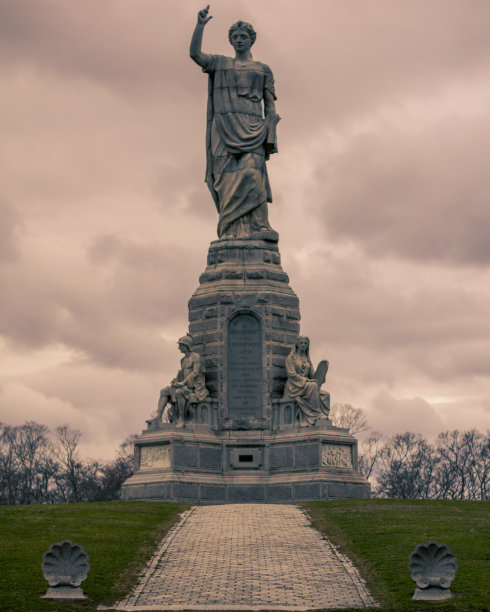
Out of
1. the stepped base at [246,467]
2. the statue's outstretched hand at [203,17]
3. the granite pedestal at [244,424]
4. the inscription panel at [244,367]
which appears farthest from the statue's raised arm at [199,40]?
the stepped base at [246,467]

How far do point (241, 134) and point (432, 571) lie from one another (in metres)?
24.7

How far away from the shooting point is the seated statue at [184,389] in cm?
4319

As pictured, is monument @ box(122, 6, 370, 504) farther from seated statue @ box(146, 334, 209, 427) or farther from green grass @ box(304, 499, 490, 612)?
green grass @ box(304, 499, 490, 612)

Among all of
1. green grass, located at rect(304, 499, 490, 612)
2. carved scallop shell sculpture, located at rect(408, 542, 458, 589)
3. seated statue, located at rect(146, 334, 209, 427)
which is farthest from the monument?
carved scallop shell sculpture, located at rect(408, 542, 458, 589)

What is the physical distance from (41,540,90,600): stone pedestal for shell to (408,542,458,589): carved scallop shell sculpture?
673 cm

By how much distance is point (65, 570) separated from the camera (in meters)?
25.5

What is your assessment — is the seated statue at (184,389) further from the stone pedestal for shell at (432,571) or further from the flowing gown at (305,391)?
the stone pedestal for shell at (432,571)

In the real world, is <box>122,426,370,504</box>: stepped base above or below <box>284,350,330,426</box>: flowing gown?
below

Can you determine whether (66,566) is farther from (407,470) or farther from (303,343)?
(407,470)

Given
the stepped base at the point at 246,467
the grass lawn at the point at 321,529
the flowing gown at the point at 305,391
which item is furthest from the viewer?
the flowing gown at the point at 305,391

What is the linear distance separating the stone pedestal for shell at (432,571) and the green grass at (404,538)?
30cm

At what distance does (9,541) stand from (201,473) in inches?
494

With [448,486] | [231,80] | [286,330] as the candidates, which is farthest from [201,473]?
[448,486]

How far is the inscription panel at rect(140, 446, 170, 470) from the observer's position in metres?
42.3
